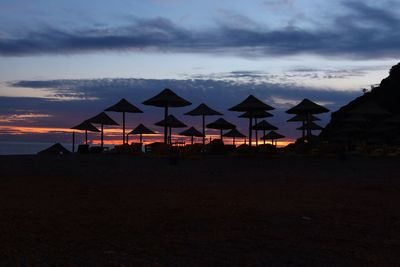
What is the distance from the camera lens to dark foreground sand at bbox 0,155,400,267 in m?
5.05

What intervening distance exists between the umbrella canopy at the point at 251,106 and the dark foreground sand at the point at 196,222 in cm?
1161

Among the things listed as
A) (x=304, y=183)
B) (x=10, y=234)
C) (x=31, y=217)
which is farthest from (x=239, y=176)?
(x=10, y=234)

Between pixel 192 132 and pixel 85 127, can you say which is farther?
pixel 192 132

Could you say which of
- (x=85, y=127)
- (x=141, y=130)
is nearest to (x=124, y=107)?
(x=85, y=127)

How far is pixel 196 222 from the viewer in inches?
267

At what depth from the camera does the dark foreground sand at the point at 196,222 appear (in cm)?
505

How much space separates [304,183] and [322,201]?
3.33 meters

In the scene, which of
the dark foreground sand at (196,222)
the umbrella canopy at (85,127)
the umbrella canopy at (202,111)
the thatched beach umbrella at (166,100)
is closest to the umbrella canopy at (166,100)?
the thatched beach umbrella at (166,100)

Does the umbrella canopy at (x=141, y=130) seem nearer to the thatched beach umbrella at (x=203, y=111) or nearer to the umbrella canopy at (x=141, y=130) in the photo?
the umbrella canopy at (x=141, y=130)

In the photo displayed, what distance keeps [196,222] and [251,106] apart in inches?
695

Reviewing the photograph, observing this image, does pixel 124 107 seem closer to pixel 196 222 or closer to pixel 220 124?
pixel 220 124

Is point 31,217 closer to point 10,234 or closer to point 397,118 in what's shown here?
point 10,234

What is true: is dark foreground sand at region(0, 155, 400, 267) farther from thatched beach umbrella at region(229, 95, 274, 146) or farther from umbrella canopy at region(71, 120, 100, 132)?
umbrella canopy at region(71, 120, 100, 132)

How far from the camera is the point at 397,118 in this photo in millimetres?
30109
